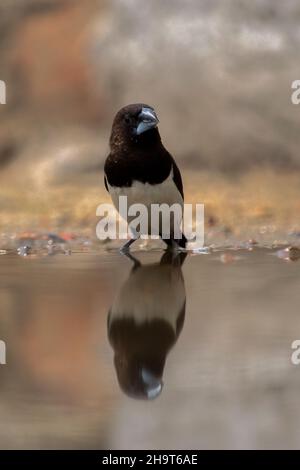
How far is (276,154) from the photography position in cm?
792

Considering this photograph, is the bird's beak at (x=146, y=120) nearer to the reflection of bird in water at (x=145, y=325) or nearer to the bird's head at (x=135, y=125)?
the bird's head at (x=135, y=125)

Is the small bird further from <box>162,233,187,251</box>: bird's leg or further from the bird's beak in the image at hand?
A: <box>162,233,187,251</box>: bird's leg

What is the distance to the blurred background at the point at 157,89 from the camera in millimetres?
7906

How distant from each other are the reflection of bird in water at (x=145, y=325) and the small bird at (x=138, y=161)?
20.6 inches

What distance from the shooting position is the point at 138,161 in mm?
4973

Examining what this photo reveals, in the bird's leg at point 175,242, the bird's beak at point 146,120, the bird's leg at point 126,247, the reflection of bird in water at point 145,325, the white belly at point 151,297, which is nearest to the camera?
A: the reflection of bird in water at point 145,325

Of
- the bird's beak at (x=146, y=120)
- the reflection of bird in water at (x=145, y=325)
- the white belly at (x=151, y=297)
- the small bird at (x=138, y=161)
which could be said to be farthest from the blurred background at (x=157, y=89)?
the reflection of bird in water at (x=145, y=325)

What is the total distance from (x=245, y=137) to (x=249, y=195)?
660 mm

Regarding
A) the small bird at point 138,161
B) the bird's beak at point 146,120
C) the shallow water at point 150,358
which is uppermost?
the bird's beak at point 146,120

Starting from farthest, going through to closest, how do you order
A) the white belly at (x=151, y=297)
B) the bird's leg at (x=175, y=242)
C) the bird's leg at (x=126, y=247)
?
the bird's leg at (x=175, y=242) < the bird's leg at (x=126, y=247) < the white belly at (x=151, y=297)

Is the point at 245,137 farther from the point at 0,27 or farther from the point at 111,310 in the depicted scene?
the point at 111,310

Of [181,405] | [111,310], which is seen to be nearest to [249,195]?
[111,310]

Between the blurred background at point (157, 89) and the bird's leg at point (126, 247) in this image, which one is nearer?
the bird's leg at point (126, 247)

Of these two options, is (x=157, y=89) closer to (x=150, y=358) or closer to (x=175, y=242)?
(x=175, y=242)
